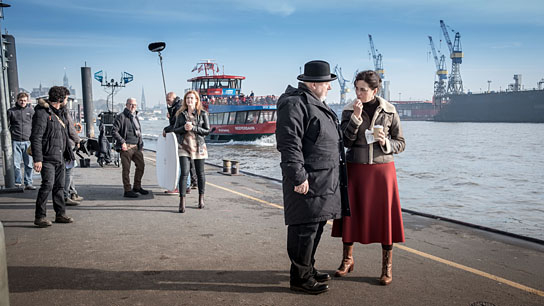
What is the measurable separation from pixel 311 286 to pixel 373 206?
0.85 meters

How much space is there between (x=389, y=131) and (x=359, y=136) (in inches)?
13.0

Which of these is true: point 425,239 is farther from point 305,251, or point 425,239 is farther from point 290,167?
point 290,167

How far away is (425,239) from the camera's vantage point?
4.97 metres

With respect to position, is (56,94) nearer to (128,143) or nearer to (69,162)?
(69,162)

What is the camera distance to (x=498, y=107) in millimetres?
94250

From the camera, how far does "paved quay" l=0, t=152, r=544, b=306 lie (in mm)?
3270

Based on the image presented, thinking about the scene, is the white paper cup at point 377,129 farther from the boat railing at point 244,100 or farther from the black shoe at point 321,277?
the boat railing at point 244,100

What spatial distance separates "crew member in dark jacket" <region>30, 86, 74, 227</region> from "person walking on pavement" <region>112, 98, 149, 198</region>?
6.55 ft

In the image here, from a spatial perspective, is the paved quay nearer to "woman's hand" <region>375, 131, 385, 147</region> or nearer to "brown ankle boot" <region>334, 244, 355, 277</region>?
"brown ankle boot" <region>334, 244, 355, 277</region>

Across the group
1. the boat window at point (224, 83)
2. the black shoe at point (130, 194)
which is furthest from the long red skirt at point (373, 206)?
the boat window at point (224, 83)

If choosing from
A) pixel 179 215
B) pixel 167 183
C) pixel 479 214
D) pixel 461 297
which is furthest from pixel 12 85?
pixel 461 297

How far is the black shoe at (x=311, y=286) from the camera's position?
10.8 feet

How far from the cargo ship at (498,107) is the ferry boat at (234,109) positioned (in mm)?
74825

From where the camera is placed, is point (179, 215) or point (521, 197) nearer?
point (179, 215)
